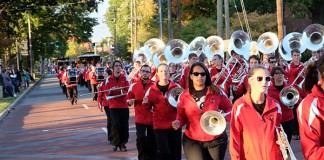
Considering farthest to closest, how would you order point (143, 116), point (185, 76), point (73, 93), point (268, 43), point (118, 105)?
point (73, 93) < point (268, 43) < point (118, 105) < point (185, 76) < point (143, 116)

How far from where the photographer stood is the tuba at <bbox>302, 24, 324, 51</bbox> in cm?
1560

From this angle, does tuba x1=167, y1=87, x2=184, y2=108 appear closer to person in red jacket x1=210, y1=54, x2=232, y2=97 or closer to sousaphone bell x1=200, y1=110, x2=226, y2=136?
sousaphone bell x1=200, y1=110, x2=226, y2=136

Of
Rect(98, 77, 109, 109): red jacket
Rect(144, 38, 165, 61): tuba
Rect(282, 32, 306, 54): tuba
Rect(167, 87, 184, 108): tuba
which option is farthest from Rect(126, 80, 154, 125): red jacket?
Rect(144, 38, 165, 61): tuba

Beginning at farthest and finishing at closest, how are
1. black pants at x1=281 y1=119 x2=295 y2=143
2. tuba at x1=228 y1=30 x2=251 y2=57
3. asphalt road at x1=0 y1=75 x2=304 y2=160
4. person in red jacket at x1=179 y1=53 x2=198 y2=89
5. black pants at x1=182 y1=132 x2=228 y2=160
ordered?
tuba at x1=228 y1=30 x2=251 y2=57 → asphalt road at x1=0 y1=75 x2=304 y2=160 → person in red jacket at x1=179 y1=53 x2=198 y2=89 → black pants at x1=281 y1=119 x2=295 y2=143 → black pants at x1=182 y1=132 x2=228 y2=160

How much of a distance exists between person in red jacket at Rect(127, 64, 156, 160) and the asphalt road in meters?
1.57

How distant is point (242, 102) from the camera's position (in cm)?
606

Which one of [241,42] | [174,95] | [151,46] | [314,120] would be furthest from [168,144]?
[151,46]

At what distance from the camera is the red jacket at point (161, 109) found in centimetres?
924

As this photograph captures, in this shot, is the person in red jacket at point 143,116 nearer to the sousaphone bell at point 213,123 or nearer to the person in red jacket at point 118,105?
the person in red jacket at point 118,105

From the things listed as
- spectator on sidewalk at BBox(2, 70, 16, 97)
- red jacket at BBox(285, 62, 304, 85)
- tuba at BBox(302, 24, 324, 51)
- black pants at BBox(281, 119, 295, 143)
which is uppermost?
tuba at BBox(302, 24, 324, 51)

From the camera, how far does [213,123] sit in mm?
7188

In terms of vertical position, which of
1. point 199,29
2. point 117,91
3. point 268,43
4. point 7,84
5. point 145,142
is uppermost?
point 199,29

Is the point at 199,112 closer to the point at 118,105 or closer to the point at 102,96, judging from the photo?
the point at 118,105

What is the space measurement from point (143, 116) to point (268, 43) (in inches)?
327
